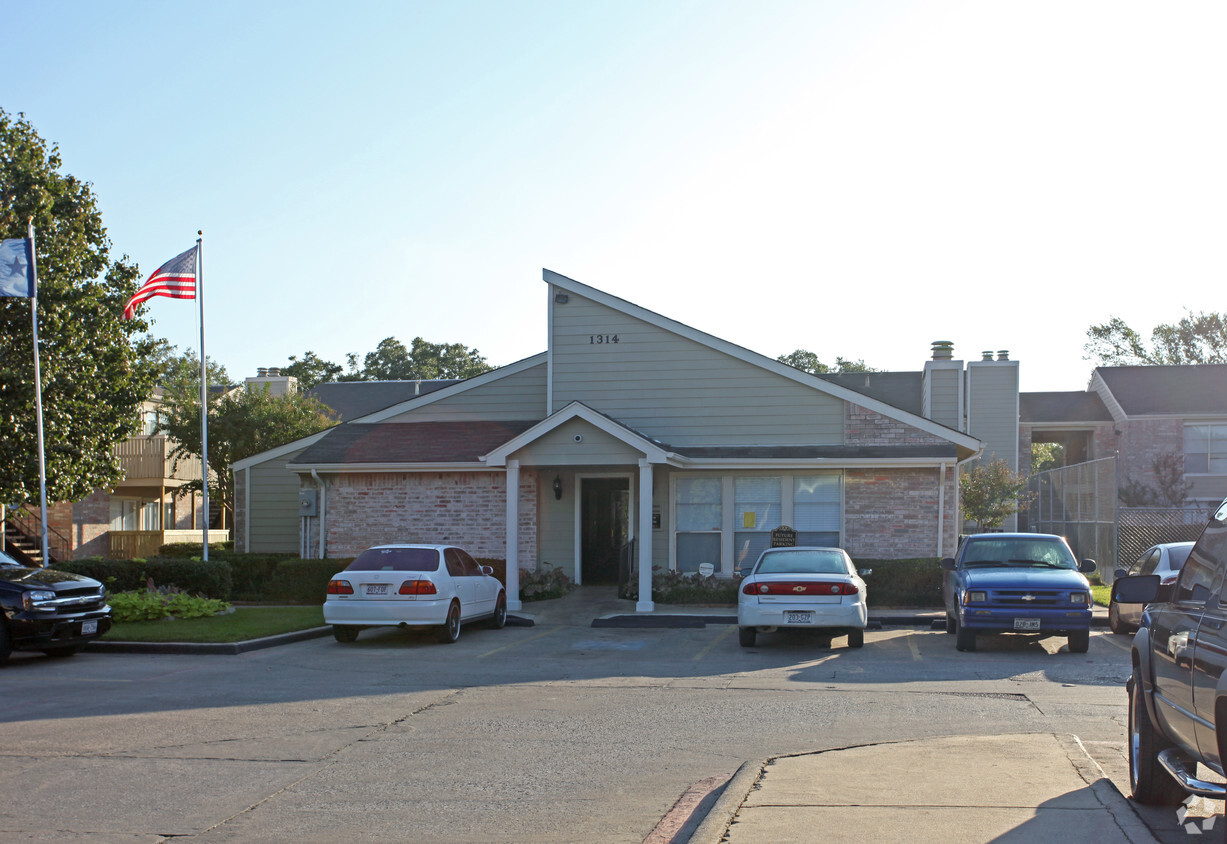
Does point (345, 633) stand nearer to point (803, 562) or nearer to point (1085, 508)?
point (803, 562)

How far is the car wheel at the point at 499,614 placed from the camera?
61.0ft

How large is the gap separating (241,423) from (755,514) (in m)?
19.6

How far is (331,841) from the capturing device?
6293 mm

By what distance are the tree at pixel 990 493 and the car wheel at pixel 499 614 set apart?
1558 centimetres

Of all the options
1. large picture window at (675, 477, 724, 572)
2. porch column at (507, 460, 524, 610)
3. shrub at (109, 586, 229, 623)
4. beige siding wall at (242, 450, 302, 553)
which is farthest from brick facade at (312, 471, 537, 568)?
shrub at (109, 586, 229, 623)

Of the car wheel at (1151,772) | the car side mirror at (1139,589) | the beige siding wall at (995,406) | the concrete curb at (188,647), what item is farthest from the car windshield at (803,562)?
the beige siding wall at (995,406)

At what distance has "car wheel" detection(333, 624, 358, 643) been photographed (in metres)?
16.3

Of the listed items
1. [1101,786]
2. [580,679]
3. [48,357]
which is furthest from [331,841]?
[48,357]

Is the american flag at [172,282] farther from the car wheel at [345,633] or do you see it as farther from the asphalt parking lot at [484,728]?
the car wheel at [345,633]

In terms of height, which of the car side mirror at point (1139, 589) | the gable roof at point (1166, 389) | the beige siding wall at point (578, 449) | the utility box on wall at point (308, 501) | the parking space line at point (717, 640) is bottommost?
the parking space line at point (717, 640)

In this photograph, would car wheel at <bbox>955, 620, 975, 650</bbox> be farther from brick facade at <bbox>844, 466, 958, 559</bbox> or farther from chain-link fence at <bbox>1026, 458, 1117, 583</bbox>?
chain-link fence at <bbox>1026, 458, 1117, 583</bbox>

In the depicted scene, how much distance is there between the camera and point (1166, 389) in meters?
40.5

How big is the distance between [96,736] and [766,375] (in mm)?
15973

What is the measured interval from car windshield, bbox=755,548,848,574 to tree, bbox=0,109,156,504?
15.8 m
